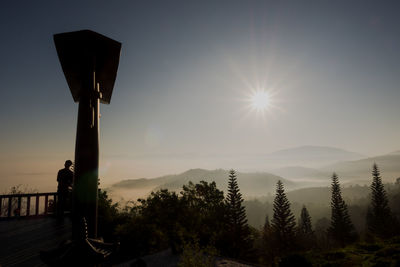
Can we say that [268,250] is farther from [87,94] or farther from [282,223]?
[87,94]

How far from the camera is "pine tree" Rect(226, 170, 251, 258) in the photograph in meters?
41.2

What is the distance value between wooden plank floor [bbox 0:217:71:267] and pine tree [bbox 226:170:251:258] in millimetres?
35332

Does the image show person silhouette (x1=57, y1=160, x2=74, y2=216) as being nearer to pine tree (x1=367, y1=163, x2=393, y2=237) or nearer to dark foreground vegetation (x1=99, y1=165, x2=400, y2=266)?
dark foreground vegetation (x1=99, y1=165, x2=400, y2=266)

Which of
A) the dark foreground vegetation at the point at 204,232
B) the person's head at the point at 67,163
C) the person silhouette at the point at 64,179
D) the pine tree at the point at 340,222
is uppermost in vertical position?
the person's head at the point at 67,163

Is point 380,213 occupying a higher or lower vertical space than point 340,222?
higher

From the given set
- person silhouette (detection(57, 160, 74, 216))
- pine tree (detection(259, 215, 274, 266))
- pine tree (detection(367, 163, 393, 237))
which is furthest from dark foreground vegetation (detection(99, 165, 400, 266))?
pine tree (detection(259, 215, 274, 266))

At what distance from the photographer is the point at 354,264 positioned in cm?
1605

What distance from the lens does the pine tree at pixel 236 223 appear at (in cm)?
4125

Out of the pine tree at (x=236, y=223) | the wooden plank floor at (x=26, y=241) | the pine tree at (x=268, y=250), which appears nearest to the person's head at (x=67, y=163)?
the wooden plank floor at (x=26, y=241)

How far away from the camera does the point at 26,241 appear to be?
7.28 metres

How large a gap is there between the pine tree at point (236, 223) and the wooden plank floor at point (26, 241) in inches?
1391

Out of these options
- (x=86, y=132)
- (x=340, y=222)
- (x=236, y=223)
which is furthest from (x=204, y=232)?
(x=340, y=222)

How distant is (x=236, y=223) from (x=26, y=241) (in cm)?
4034

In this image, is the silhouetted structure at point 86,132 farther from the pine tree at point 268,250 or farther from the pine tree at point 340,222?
the pine tree at point 340,222
